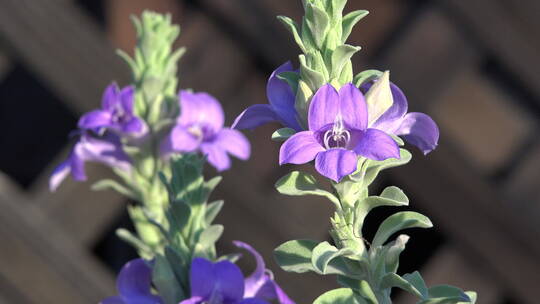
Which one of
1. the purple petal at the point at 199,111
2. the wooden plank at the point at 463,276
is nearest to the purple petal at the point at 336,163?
the purple petal at the point at 199,111

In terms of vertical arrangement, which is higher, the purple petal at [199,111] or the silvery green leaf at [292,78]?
the silvery green leaf at [292,78]

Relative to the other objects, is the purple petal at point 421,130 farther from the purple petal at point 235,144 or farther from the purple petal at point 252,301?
the purple petal at point 235,144

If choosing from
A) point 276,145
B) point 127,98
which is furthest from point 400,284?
point 276,145

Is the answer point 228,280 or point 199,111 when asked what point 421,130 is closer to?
point 228,280

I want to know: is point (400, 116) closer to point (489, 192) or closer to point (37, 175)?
point (489, 192)

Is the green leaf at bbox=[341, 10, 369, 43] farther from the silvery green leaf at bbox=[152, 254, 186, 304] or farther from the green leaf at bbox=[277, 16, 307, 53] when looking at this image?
the silvery green leaf at bbox=[152, 254, 186, 304]
